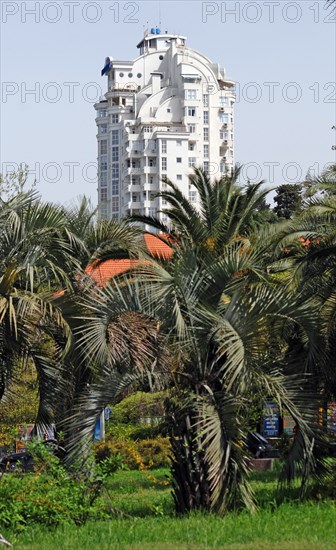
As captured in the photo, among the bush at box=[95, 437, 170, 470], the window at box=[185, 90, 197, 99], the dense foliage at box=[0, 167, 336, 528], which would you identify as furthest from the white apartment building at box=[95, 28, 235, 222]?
the dense foliage at box=[0, 167, 336, 528]

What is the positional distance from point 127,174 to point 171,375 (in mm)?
126887

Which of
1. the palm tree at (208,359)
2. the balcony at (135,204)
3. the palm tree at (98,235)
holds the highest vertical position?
the balcony at (135,204)

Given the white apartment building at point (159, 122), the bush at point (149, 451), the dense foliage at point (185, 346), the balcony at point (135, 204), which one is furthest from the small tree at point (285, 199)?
the dense foliage at point (185, 346)

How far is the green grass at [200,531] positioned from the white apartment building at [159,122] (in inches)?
4595

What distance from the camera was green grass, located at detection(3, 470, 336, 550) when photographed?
11539 mm

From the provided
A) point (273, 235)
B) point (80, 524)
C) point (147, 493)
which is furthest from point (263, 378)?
point (147, 493)

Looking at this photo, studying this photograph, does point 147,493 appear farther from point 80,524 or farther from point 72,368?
point 80,524

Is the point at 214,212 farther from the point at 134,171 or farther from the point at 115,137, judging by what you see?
the point at 115,137

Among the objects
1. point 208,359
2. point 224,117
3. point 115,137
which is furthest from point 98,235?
point 115,137

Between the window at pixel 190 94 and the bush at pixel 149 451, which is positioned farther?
the window at pixel 190 94

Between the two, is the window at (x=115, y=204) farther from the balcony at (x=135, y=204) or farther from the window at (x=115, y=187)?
the balcony at (x=135, y=204)

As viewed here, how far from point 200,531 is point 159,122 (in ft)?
424

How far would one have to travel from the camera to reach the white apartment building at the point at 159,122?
446 ft

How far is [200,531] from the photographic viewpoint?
12344 millimetres
